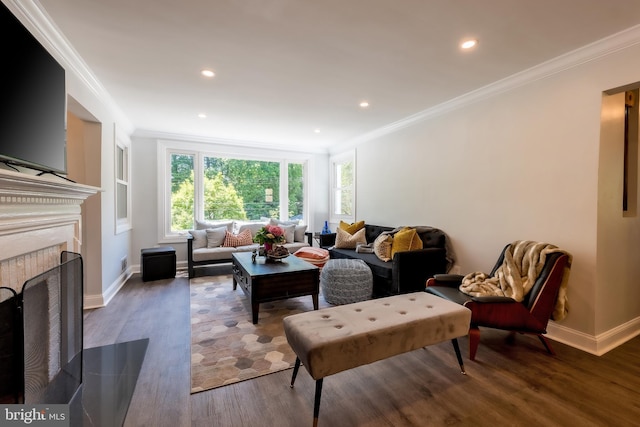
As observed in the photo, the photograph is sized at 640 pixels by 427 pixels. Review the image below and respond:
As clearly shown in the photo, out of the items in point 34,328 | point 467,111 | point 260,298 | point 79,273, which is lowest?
point 260,298

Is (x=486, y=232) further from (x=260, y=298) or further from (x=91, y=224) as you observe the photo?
(x=91, y=224)

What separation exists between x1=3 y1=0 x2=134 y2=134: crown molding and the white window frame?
3.18 feet

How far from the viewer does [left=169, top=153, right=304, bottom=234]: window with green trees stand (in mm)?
5516

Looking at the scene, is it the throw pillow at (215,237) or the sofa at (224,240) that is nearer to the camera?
the sofa at (224,240)

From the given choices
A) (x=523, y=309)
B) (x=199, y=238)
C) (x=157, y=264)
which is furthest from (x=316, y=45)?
(x=157, y=264)

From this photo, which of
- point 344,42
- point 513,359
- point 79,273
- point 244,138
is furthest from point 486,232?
point 244,138

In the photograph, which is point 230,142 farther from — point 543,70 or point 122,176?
point 543,70

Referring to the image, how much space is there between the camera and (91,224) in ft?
10.8

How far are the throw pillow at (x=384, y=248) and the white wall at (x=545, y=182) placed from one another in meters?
0.66

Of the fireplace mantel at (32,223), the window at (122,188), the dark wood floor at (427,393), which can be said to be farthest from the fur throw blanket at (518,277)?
the window at (122,188)

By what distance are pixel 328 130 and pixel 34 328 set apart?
442 cm

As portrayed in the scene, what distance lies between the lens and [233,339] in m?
2.58

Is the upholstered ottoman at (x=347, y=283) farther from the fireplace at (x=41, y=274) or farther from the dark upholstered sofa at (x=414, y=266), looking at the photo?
the fireplace at (x=41, y=274)

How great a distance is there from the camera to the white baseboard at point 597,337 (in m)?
2.37
